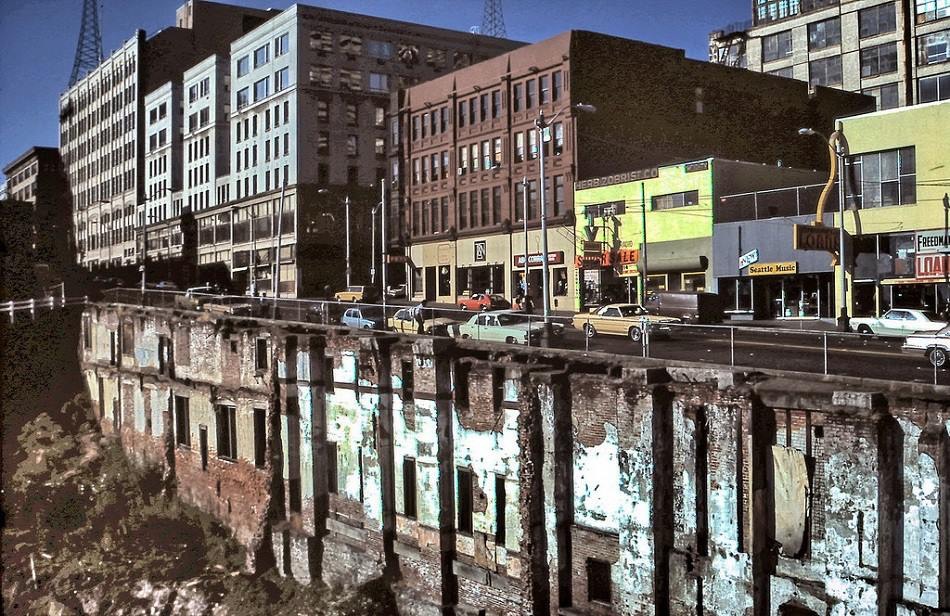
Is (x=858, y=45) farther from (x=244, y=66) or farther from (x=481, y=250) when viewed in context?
(x=244, y=66)

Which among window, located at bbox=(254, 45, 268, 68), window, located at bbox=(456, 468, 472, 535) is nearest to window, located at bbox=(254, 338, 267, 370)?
window, located at bbox=(456, 468, 472, 535)

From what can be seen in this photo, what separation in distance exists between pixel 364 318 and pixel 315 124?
45933 millimetres

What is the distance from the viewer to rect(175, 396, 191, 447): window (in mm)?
31703

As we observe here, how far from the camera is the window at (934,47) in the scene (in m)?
62.3

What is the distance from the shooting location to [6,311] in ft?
141

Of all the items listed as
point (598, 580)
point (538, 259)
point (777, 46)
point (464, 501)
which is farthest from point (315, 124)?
point (598, 580)

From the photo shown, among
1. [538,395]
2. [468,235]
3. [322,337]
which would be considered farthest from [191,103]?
[538,395]

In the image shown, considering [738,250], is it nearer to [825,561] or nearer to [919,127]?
[919,127]

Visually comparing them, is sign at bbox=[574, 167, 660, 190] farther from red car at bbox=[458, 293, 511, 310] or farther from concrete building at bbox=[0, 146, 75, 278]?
concrete building at bbox=[0, 146, 75, 278]

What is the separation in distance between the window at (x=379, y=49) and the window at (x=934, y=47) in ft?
Answer: 152

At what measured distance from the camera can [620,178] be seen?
1969 inches

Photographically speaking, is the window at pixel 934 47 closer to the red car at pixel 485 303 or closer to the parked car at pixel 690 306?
the parked car at pixel 690 306

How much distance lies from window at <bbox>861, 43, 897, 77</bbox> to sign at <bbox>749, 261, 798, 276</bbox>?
3368cm

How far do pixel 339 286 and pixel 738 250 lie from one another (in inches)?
1545
